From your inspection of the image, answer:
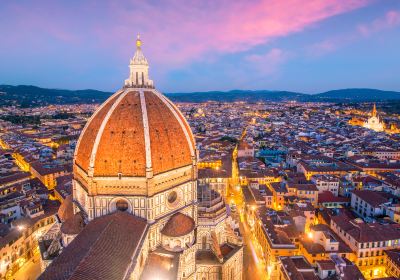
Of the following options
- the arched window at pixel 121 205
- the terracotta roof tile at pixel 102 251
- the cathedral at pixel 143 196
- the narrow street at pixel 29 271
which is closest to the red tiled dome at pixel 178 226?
the cathedral at pixel 143 196

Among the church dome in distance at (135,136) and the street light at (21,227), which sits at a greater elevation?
the church dome in distance at (135,136)

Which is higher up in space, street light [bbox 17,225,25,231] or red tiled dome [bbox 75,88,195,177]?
red tiled dome [bbox 75,88,195,177]

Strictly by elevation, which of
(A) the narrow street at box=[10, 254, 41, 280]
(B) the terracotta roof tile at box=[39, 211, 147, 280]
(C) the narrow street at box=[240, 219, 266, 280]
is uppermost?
(B) the terracotta roof tile at box=[39, 211, 147, 280]

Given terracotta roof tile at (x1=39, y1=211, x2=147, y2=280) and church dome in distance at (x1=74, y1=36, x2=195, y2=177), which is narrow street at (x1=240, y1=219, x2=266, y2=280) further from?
terracotta roof tile at (x1=39, y1=211, x2=147, y2=280)

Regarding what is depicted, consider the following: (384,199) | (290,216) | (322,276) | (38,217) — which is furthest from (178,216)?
(384,199)

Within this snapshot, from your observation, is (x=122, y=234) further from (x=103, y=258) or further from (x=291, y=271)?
(x=291, y=271)

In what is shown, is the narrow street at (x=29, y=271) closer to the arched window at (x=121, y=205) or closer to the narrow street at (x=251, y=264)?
the arched window at (x=121, y=205)

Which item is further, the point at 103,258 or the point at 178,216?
the point at 178,216

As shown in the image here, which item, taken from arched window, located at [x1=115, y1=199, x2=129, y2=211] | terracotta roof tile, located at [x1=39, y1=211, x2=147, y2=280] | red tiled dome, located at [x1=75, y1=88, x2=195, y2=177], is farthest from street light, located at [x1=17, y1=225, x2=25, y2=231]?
terracotta roof tile, located at [x1=39, y1=211, x2=147, y2=280]
